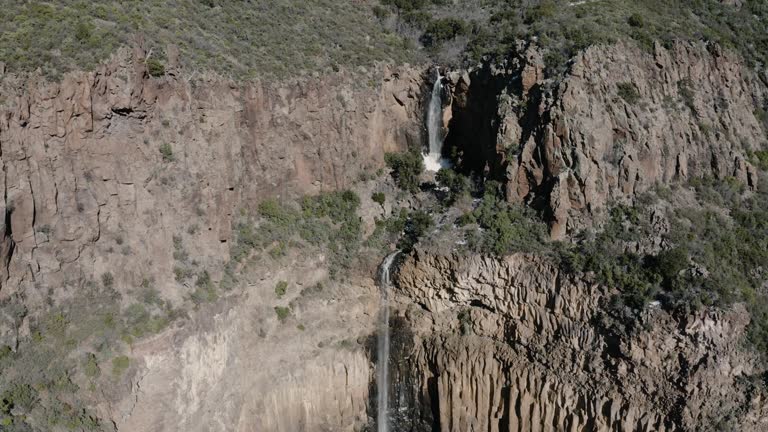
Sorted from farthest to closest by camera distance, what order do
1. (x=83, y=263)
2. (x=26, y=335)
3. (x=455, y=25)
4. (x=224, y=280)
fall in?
(x=455, y=25) < (x=224, y=280) < (x=83, y=263) < (x=26, y=335)

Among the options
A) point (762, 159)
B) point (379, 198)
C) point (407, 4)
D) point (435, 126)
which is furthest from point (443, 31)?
point (762, 159)

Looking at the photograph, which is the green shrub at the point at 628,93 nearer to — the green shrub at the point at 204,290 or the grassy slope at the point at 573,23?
the grassy slope at the point at 573,23

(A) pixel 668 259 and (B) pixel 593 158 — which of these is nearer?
(A) pixel 668 259

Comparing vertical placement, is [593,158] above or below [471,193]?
above

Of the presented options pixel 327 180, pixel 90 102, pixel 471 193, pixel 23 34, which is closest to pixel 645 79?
pixel 471 193

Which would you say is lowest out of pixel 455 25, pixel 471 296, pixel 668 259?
pixel 471 296

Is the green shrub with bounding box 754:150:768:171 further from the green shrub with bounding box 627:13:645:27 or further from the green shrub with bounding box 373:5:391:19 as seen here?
the green shrub with bounding box 373:5:391:19

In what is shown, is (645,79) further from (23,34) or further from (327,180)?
(23,34)

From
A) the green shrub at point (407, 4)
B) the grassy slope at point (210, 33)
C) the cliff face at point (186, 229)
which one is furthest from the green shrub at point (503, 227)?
the green shrub at point (407, 4)

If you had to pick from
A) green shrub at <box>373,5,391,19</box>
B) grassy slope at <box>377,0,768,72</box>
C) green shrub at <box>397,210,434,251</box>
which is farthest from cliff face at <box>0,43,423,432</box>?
green shrub at <box>373,5,391,19</box>
